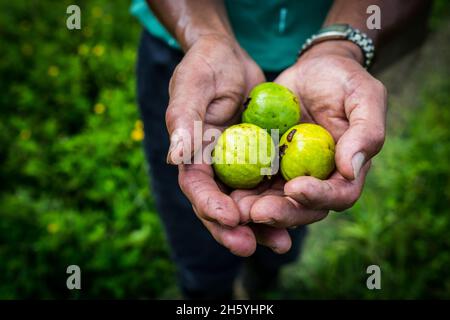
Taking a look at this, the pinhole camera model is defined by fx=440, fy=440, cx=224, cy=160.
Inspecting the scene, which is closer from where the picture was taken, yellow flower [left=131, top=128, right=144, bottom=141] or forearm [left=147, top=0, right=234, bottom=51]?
forearm [left=147, top=0, right=234, bottom=51]

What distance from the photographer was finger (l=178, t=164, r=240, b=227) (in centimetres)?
186

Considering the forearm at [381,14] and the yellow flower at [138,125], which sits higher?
the forearm at [381,14]

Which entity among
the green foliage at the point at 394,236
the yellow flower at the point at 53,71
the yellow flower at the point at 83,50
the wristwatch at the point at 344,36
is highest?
the yellow flower at the point at 83,50

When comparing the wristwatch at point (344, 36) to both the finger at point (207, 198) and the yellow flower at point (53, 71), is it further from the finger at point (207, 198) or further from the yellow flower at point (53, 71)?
the yellow flower at point (53, 71)

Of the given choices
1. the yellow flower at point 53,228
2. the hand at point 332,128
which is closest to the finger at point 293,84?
the hand at point 332,128

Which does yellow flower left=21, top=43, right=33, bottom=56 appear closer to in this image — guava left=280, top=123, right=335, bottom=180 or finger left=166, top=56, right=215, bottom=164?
finger left=166, top=56, right=215, bottom=164

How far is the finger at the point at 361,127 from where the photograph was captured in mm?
1909

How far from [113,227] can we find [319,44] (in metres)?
2.28

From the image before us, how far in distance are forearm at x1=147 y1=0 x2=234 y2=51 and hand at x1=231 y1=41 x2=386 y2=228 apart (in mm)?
481

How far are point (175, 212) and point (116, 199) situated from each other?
907mm

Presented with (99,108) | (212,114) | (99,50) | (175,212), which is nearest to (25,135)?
(99,108)

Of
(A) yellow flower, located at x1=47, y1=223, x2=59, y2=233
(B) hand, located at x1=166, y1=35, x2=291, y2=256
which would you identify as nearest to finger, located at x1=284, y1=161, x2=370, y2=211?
(B) hand, located at x1=166, y1=35, x2=291, y2=256

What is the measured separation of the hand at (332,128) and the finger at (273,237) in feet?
0.36
